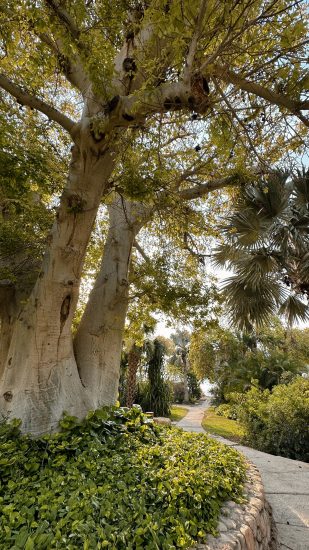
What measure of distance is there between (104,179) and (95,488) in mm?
3382

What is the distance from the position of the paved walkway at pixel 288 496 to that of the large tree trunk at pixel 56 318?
9.31ft

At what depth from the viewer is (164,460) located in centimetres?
351

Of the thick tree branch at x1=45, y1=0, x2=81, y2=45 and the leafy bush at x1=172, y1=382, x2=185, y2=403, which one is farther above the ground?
the thick tree branch at x1=45, y1=0, x2=81, y2=45

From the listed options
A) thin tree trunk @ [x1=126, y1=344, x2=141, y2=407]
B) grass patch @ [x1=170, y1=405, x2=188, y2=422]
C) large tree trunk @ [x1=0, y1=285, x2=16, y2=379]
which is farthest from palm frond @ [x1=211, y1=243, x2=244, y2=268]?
grass patch @ [x1=170, y1=405, x2=188, y2=422]

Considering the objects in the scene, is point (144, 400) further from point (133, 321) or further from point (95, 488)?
point (95, 488)

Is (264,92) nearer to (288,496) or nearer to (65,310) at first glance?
(65,310)

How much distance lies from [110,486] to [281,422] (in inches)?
242

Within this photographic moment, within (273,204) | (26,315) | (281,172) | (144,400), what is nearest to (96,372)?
(26,315)

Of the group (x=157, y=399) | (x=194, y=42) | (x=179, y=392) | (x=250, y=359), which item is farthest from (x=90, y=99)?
(x=179, y=392)

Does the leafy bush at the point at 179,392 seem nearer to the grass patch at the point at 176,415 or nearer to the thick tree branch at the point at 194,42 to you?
the grass patch at the point at 176,415

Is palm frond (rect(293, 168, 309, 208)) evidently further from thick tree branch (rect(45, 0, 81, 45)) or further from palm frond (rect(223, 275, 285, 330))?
thick tree branch (rect(45, 0, 81, 45))

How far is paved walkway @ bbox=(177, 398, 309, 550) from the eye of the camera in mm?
3716

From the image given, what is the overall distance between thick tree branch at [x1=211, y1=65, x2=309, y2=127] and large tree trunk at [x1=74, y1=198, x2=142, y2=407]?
235cm

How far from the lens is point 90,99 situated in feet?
13.2
